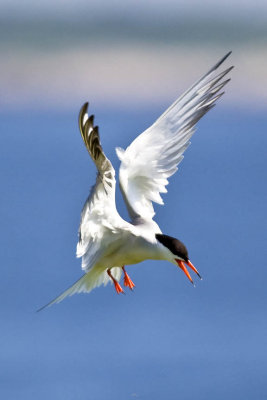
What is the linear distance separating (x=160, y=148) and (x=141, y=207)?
1.03 ft

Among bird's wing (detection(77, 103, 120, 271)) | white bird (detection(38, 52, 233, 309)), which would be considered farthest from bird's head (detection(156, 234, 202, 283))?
bird's wing (detection(77, 103, 120, 271))

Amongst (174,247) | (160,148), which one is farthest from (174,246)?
(160,148)

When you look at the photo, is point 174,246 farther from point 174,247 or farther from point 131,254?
point 131,254

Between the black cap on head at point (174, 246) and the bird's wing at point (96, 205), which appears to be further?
the black cap on head at point (174, 246)

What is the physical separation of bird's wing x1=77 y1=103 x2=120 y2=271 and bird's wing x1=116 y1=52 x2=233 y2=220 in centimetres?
47

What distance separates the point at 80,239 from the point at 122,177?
0.63m

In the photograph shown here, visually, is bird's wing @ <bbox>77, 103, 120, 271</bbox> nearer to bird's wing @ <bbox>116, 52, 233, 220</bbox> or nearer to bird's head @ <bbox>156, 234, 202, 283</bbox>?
bird's head @ <bbox>156, 234, 202, 283</bbox>

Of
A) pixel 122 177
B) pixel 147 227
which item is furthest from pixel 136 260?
pixel 122 177

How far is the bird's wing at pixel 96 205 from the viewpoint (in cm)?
400

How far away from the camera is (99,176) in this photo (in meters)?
4.15

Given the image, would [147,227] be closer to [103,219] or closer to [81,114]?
[103,219]

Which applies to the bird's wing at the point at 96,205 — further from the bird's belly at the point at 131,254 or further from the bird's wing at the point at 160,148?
the bird's wing at the point at 160,148

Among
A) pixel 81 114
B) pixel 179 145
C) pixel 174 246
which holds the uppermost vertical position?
pixel 179 145

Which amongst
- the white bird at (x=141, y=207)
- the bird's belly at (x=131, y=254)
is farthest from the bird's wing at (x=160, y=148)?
the bird's belly at (x=131, y=254)
